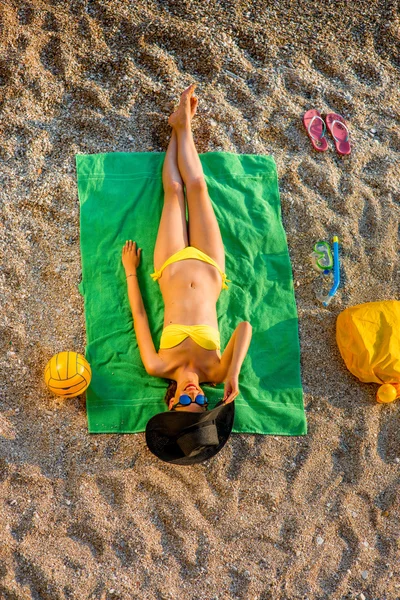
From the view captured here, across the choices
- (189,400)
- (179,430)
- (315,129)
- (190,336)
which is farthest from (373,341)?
(315,129)

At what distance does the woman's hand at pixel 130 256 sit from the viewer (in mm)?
4898

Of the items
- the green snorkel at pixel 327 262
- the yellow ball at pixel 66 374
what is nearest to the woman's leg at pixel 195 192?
the green snorkel at pixel 327 262

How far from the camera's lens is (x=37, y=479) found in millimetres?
4113

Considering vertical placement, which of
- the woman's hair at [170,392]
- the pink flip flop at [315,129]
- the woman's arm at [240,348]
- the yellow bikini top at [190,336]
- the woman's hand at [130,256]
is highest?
the pink flip flop at [315,129]

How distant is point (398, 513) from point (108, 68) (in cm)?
475

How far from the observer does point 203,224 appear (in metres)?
4.98

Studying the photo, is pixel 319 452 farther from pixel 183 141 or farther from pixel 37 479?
pixel 183 141

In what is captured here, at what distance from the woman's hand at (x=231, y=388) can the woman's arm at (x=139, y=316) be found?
0.57 metres

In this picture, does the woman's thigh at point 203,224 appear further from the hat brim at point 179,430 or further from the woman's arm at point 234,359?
the hat brim at point 179,430

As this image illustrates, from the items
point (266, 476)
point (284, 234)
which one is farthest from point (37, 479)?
point (284, 234)

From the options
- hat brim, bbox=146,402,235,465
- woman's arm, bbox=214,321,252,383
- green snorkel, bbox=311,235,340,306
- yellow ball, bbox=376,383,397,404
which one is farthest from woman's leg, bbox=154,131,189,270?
yellow ball, bbox=376,383,397,404

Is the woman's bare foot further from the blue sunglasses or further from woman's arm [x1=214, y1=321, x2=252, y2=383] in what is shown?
the blue sunglasses

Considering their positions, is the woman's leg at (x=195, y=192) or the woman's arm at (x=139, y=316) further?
the woman's leg at (x=195, y=192)

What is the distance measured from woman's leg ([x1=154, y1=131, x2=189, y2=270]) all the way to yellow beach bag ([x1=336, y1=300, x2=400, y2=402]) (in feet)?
5.17
